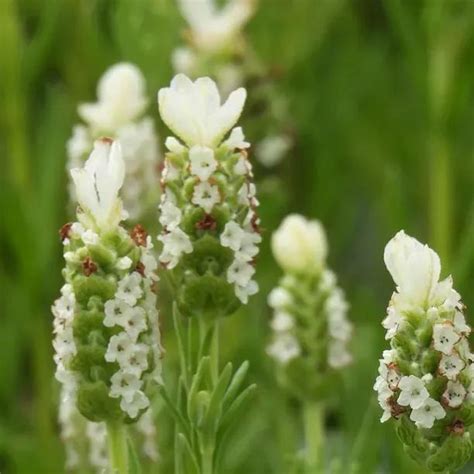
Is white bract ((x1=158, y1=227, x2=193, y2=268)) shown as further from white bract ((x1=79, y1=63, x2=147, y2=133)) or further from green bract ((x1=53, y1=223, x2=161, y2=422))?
white bract ((x1=79, y1=63, x2=147, y2=133))

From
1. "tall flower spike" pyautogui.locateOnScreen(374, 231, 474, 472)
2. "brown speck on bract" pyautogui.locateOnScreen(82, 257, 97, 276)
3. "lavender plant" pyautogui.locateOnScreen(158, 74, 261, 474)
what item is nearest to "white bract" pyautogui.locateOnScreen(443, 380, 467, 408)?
"tall flower spike" pyautogui.locateOnScreen(374, 231, 474, 472)

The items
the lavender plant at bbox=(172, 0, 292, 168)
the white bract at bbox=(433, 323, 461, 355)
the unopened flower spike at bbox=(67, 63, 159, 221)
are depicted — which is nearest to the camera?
the white bract at bbox=(433, 323, 461, 355)

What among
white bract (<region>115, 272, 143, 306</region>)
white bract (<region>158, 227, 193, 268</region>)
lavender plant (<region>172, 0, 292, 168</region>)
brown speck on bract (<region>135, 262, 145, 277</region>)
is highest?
lavender plant (<region>172, 0, 292, 168</region>)

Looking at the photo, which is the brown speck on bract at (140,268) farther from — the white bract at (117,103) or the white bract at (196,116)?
the white bract at (117,103)

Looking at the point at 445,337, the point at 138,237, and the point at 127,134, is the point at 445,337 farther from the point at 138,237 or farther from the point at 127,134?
the point at 127,134

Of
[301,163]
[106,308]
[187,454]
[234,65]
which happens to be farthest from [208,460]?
[301,163]

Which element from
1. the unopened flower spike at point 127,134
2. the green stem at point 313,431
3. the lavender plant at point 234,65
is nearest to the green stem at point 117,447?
the green stem at point 313,431

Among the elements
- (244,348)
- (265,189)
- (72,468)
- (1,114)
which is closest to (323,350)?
(72,468)
